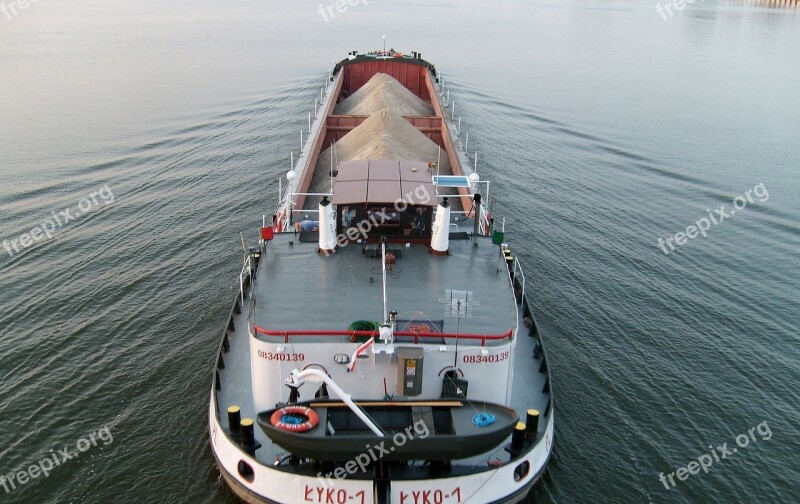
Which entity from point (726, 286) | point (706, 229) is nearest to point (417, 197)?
point (726, 286)

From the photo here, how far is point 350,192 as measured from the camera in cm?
1655

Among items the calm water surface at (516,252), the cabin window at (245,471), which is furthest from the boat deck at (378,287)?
the calm water surface at (516,252)

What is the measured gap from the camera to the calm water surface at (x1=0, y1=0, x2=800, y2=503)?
53.6 ft

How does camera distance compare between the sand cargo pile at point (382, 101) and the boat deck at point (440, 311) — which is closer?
the boat deck at point (440, 311)

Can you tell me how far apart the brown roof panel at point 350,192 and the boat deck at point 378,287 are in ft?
4.23

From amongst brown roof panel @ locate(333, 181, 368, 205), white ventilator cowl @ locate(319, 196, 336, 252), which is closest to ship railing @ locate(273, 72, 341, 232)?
brown roof panel @ locate(333, 181, 368, 205)

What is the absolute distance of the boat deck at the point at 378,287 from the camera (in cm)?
1379

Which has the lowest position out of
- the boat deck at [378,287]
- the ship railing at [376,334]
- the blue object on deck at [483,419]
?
the blue object on deck at [483,419]

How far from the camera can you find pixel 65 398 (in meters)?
17.5

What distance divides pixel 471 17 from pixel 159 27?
51236mm

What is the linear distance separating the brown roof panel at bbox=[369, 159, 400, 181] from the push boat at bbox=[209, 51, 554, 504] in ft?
0.26

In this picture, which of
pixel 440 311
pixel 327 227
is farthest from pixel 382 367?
pixel 327 227

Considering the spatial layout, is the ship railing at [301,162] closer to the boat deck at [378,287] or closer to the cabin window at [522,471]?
the boat deck at [378,287]

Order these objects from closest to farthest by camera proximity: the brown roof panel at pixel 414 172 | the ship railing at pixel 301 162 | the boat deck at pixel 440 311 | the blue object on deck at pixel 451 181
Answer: the boat deck at pixel 440 311 → the brown roof panel at pixel 414 172 → the blue object on deck at pixel 451 181 → the ship railing at pixel 301 162
